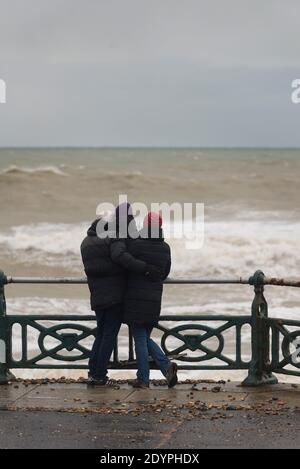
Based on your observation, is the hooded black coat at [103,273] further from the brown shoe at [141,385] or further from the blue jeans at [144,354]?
the brown shoe at [141,385]

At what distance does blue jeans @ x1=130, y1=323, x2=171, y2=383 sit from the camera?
987cm

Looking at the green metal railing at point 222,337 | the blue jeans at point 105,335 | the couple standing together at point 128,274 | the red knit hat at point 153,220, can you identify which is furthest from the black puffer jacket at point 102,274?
the red knit hat at point 153,220

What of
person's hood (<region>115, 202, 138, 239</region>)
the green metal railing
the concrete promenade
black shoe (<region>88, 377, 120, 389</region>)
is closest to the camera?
the concrete promenade

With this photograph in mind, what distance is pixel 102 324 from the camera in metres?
9.95

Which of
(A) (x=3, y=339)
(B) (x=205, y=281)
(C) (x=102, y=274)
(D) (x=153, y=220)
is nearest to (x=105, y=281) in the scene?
(C) (x=102, y=274)

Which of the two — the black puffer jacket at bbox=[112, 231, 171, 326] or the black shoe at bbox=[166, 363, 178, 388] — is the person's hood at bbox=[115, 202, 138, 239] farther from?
the black shoe at bbox=[166, 363, 178, 388]

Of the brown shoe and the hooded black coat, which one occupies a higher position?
the hooded black coat

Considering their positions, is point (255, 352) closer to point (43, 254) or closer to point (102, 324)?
point (102, 324)

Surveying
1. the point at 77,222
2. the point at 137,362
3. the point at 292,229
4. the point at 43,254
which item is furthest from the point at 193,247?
the point at 137,362

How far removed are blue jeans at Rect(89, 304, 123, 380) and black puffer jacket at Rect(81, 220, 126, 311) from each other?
11cm

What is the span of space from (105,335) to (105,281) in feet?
1.63

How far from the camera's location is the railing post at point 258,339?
32.4ft

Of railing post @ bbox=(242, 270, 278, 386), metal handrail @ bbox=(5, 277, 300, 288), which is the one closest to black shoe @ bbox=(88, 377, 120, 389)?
metal handrail @ bbox=(5, 277, 300, 288)

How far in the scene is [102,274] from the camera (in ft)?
32.2
